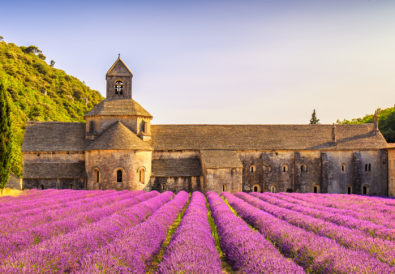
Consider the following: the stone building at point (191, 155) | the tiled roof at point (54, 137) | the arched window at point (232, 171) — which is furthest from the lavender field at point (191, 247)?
the tiled roof at point (54, 137)

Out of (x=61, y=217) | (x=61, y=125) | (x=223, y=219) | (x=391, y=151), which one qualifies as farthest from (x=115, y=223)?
(x=391, y=151)

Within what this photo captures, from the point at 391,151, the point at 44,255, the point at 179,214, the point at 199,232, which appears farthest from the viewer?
the point at 391,151

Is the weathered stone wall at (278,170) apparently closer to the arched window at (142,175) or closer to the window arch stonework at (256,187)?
the window arch stonework at (256,187)

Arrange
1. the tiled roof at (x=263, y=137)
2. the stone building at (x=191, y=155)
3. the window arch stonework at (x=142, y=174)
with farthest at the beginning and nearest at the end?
the tiled roof at (x=263, y=137) → the window arch stonework at (x=142, y=174) → the stone building at (x=191, y=155)

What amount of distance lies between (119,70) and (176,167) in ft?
41.7

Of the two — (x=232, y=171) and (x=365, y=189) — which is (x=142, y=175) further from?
(x=365, y=189)

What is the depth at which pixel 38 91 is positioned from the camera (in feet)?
254

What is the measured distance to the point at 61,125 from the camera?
34.6 meters

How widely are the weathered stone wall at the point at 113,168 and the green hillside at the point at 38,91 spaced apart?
20.1 m

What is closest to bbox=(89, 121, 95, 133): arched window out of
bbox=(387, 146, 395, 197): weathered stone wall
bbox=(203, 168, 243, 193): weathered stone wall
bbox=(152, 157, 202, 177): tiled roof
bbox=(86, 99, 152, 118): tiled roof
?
bbox=(86, 99, 152, 118): tiled roof

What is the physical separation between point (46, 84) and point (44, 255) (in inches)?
3480

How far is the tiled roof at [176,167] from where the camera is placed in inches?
1260

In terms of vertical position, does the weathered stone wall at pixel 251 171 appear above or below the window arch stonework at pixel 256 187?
above

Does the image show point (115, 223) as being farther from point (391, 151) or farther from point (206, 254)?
point (391, 151)
